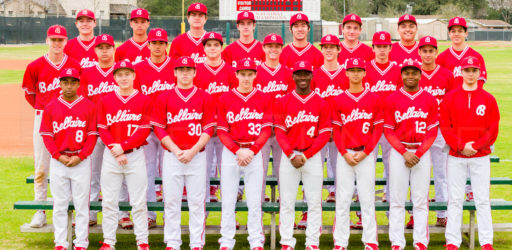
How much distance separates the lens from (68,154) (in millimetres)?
5566

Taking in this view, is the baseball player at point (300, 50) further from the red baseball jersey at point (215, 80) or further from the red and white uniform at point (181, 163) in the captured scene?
the red and white uniform at point (181, 163)

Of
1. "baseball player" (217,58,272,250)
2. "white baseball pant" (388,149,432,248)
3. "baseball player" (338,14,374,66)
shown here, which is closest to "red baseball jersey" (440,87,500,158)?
"white baseball pant" (388,149,432,248)

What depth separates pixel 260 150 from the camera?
18.9 feet

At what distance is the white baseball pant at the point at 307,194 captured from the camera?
5.56 m

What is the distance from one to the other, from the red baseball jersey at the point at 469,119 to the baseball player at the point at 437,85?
54cm

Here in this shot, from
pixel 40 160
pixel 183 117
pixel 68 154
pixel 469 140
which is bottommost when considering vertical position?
pixel 40 160

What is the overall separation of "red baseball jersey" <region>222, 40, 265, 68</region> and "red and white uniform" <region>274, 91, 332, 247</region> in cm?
140

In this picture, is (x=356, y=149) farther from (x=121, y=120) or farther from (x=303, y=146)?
(x=121, y=120)

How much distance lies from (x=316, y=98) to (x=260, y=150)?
72 cm

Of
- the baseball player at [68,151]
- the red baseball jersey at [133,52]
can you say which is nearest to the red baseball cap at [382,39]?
the red baseball jersey at [133,52]

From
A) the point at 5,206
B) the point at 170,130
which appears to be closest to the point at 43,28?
the point at 5,206

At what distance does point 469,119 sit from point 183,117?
264cm

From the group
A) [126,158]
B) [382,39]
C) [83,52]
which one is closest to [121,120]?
[126,158]

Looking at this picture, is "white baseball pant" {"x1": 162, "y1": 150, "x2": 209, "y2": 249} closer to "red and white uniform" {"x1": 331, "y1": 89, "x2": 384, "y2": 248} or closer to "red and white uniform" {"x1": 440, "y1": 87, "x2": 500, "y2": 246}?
"red and white uniform" {"x1": 331, "y1": 89, "x2": 384, "y2": 248}
